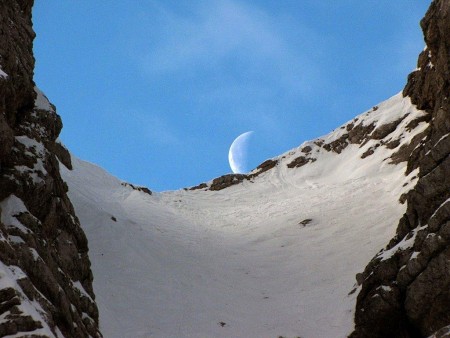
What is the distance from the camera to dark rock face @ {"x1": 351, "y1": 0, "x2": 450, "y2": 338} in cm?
1853

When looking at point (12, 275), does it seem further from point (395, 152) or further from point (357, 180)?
point (395, 152)

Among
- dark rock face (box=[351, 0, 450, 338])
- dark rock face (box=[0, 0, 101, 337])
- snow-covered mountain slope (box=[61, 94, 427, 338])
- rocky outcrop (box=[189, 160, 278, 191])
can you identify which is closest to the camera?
dark rock face (box=[0, 0, 101, 337])

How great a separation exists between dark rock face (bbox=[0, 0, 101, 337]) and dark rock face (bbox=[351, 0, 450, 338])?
1048cm

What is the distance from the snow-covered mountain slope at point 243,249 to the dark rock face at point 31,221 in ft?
10.4

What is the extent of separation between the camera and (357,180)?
Answer: 5066cm

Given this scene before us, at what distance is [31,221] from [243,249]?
2056 centimetres

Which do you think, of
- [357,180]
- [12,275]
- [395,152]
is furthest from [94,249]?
[395,152]

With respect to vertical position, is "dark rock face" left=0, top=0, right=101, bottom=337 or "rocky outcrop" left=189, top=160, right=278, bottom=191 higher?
"rocky outcrop" left=189, top=160, right=278, bottom=191

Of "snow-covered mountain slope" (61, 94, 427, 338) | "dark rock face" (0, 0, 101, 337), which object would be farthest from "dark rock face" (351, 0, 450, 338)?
"dark rock face" (0, 0, 101, 337)

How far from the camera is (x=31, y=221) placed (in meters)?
17.5

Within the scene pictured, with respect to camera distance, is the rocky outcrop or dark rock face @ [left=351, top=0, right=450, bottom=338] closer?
dark rock face @ [left=351, top=0, right=450, bottom=338]

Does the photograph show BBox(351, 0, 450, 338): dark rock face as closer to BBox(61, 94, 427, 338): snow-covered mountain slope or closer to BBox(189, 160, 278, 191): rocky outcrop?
BBox(61, 94, 427, 338): snow-covered mountain slope

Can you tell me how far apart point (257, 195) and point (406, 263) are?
125ft

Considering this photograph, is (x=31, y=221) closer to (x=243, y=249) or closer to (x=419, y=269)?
(x=419, y=269)
